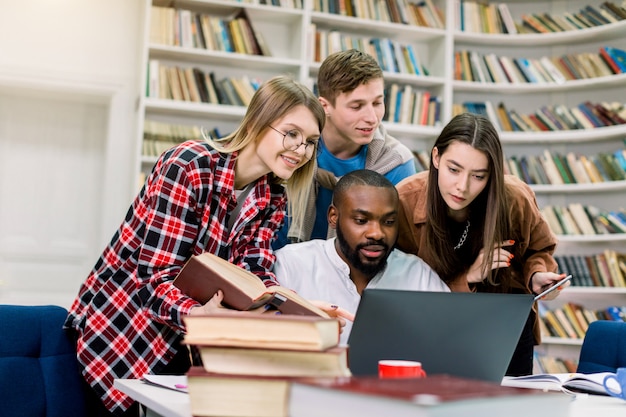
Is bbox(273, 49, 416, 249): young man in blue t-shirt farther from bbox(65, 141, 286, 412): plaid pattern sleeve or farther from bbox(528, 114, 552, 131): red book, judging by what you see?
bbox(528, 114, 552, 131): red book

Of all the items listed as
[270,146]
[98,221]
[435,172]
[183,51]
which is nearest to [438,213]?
[435,172]

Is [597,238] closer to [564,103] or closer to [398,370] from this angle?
[564,103]

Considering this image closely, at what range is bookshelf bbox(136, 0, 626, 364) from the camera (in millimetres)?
4582

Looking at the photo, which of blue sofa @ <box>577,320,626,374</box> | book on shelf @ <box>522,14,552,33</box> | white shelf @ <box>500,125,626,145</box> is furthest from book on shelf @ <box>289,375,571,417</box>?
book on shelf @ <box>522,14,552,33</box>

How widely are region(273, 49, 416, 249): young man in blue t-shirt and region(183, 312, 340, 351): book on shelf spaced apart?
4.75 feet

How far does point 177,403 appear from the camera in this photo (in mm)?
1155

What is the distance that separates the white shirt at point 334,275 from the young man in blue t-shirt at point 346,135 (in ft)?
0.88

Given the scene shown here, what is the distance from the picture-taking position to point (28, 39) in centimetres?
448

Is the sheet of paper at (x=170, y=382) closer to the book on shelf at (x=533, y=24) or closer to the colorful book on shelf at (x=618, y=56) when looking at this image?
the colorful book on shelf at (x=618, y=56)

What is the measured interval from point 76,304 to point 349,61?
126 centimetres

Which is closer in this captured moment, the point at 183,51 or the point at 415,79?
the point at 183,51

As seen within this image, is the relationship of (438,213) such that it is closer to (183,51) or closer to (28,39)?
(183,51)

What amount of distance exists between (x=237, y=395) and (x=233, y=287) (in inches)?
18.3

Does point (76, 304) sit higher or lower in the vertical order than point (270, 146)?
lower
